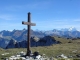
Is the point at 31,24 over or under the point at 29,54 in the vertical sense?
over

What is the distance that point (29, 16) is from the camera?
39531mm

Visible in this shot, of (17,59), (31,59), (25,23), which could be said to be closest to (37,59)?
(31,59)

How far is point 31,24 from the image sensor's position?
40031 millimetres

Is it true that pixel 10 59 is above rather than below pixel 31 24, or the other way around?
below

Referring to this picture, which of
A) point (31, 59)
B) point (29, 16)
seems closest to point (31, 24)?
point (29, 16)

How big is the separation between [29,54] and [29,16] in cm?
716

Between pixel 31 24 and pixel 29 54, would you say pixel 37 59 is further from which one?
pixel 31 24

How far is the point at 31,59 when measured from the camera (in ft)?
113

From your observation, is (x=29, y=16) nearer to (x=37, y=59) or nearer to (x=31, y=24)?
(x=31, y=24)

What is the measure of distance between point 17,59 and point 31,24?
7.87m

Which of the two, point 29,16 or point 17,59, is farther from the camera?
point 29,16

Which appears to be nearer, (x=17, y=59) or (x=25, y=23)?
(x=17, y=59)

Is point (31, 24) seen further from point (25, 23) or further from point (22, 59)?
point (22, 59)

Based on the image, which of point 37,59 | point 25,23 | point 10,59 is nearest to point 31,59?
point 37,59
